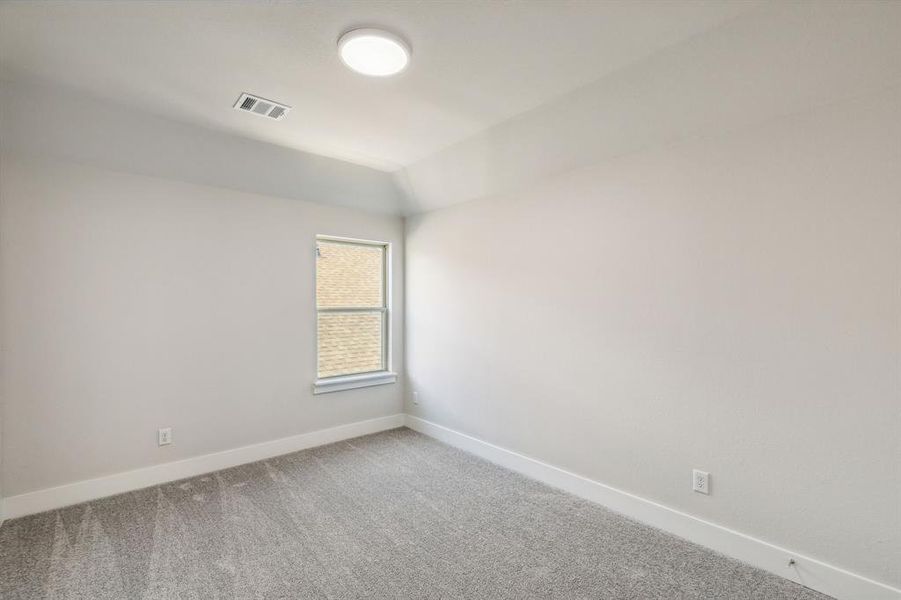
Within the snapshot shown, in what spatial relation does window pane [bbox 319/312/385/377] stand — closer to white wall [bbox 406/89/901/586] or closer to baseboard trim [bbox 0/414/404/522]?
baseboard trim [bbox 0/414/404/522]

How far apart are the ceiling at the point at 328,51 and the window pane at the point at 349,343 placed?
1.88 metres

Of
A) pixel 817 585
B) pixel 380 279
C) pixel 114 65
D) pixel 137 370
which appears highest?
pixel 114 65

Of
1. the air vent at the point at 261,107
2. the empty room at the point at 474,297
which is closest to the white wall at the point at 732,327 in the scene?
the empty room at the point at 474,297

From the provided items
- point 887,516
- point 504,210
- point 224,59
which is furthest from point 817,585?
point 224,59

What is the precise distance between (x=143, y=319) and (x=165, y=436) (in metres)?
0.87

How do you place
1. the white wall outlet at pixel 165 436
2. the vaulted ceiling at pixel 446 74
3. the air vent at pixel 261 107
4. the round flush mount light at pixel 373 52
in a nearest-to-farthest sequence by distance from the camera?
the vaulted ceiling at pixel 446 74 → the round flush mount light at pixel 373 52 → the air vent at pixel 261 107 → the white wall outlet at pixel 165 436

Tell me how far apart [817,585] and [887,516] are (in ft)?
1.48

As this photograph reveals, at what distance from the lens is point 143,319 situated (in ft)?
9.91

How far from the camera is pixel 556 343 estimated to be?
10.1 feet

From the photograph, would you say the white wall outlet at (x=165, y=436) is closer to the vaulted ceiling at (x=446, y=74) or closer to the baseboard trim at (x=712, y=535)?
the vaulted ceiling at (x=446, y=74)

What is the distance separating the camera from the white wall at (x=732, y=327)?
1.84 meters

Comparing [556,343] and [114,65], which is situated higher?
[114,65]

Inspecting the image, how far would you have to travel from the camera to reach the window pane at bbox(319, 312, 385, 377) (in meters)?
4.04

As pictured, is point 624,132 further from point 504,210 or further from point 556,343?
point 556,343
